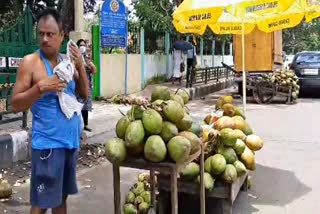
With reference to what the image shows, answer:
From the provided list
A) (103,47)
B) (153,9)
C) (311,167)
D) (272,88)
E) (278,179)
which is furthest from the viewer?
(153,9)

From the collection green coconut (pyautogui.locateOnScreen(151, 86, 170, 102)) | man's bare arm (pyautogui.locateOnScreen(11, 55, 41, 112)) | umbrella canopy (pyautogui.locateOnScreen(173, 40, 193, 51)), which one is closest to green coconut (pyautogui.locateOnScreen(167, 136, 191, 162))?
green coconut (pyautogui.locateOnScreen(151, 86, 170, 102))

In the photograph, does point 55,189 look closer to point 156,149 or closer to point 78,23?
point 156,149

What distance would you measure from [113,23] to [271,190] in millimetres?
7929

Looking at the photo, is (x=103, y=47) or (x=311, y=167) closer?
(x=311, y=167)

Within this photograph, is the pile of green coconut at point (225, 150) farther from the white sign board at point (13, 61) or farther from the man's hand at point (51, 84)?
the white sign board at point (13, 61)

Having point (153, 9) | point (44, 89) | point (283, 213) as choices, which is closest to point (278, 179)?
point (283, 213)

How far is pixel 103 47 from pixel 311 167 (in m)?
7.37

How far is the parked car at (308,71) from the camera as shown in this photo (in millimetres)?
14977

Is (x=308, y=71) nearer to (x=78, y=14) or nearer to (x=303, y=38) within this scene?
(x=78, y=14)

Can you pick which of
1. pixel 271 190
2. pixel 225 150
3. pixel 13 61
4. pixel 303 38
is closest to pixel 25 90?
pixel 225 150

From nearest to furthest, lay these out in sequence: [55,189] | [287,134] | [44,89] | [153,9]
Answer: [44,89] < [55,189] < [287,134] < [153,9]

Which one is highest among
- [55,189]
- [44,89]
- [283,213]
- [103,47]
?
[103,47]

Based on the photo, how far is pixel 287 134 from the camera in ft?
27.9

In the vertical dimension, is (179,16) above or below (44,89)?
above
